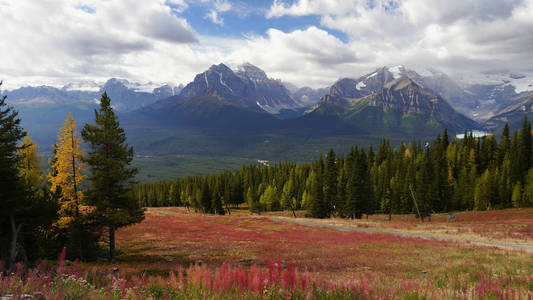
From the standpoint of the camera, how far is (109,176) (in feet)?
78.0

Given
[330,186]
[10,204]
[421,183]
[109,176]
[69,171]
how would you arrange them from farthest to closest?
1. [330,186]
2. [421,183]
3. [69,171]
4. [109,176]
5. [10,204]

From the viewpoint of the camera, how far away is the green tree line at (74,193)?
1920 cm

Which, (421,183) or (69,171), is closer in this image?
(69,171)

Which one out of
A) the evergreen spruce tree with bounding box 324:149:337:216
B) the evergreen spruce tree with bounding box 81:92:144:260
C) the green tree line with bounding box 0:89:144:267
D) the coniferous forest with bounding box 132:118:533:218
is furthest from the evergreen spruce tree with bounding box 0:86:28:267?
the evergreen spruce tree with bounding box 324:149:337:216

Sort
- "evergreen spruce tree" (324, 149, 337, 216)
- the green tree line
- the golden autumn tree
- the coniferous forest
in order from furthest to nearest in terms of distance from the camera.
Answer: "evergreen spruce tree" (324, 149, 337, 216) → the coniferous forest → the golden autumn tree → the green tree line

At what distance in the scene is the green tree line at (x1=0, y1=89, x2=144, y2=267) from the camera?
19.2 meters

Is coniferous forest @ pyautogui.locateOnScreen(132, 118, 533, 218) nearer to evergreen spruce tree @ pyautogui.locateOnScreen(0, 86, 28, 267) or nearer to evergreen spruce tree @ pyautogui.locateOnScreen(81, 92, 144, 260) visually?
evergreen spruce tree @ pyautogui.locateOnScreen(81, 92, 144, 260)

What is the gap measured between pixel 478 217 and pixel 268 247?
6320 cm

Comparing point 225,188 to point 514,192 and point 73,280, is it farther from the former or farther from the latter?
point 73,280

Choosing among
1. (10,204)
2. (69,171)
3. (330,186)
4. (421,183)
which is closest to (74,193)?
(69,171)

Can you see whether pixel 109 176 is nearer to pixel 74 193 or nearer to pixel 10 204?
pixel 74 193

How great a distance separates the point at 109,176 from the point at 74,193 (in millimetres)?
4155

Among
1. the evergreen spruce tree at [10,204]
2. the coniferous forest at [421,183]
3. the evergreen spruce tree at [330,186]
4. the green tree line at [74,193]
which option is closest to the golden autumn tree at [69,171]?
the green tree line at [74,193]

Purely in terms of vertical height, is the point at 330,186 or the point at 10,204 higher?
the point at 10,204
